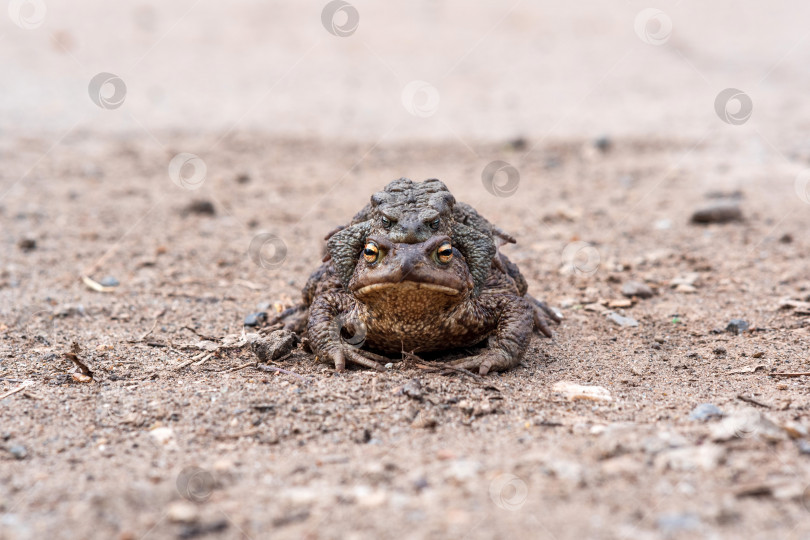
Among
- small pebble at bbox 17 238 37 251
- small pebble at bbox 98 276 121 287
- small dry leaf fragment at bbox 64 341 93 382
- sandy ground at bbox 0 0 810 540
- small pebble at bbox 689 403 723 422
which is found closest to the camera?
sandy ground at bbox 0 0 810 540

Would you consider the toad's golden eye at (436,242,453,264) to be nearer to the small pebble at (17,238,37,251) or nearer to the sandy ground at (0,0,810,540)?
the sandy ground at (0,0,810,540)

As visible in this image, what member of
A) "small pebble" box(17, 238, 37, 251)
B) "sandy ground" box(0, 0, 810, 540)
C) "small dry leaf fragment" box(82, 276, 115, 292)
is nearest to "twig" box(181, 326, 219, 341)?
"sandy ground" box(0, 0, 810, 540)

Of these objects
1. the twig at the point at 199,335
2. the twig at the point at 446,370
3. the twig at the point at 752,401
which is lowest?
the twig at the point at 199,335

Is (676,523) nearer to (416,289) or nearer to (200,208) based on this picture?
(416,289)

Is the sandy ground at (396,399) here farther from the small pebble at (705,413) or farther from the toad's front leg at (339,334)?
the toad's front leg at (339,334)

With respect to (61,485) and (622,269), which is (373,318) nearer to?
(61,485)

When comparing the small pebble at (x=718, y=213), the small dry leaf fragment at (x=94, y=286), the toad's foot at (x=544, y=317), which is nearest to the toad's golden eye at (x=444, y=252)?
the toad's foot at (x=544, y=317)

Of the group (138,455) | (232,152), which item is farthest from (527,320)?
(232,152)
